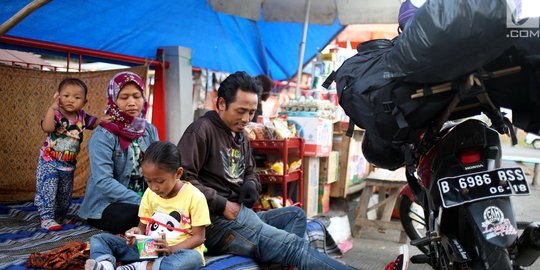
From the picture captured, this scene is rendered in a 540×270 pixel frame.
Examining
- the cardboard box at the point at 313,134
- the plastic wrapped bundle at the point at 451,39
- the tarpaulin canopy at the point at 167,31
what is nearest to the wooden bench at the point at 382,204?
the cardboard box at the point at 313,134

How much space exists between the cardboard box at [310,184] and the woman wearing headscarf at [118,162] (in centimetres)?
223

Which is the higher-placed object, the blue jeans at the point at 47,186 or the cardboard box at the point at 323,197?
the blue jeans at the point at 47,186

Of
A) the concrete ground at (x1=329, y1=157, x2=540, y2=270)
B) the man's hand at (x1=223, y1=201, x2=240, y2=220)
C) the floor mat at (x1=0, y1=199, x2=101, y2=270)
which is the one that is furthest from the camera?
the concrete ground at (x1=329, y1=157, x2=540, y2=270)

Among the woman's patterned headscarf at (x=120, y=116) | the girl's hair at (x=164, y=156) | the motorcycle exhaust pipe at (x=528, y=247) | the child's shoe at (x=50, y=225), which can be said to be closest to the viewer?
the motorcycle exhaust pipe at (x=528, y=247)

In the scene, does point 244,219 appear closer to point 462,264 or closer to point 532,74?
point 462,264

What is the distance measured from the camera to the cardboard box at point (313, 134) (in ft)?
16.5

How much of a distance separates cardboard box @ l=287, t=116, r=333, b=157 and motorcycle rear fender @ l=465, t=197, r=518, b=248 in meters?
2.97

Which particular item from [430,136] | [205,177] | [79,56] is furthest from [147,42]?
[430,136]

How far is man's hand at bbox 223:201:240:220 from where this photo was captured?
2760mm

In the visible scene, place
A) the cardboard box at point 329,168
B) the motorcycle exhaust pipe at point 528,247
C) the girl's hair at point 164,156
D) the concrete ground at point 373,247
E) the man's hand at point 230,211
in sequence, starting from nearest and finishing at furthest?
1. the motorcycle exhaust pipe at point 528,247
2. the girl's hair at point 164,156
3. the man's hand at point 230,211
4. the concrete ground at point 373,247
5. the cardboard box at point 329,168

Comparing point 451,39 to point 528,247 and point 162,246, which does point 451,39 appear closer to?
point 528,247

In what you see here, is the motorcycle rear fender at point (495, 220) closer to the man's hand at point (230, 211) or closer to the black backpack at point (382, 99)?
the black backpack at point (382, 99)

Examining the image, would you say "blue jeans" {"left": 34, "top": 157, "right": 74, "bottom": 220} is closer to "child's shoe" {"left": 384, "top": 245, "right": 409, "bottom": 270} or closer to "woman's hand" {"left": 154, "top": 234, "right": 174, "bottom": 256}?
"woman's hand" {"left": 154, "top": 234, "right": 174, "bottom": 256}

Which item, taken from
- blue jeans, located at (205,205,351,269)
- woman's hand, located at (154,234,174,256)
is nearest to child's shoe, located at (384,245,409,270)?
blue jeans, located at (205,205,351,269)
